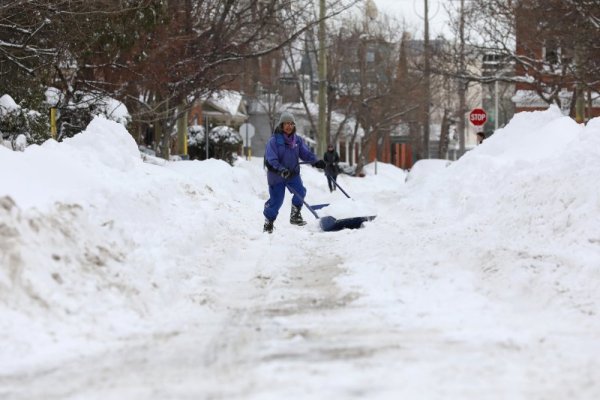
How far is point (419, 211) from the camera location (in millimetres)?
14664

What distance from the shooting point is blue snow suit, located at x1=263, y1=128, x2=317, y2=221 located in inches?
424

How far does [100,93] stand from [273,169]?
316 inches

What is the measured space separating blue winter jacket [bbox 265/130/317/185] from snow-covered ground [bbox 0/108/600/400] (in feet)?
3.60

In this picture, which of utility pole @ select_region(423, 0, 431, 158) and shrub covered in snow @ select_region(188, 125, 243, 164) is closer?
shrub covered in snow @ select_region(188, 125, 243, 164)

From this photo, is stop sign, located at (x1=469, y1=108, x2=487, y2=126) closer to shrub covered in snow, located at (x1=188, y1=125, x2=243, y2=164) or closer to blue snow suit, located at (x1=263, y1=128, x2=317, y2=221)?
shrub covered in snow, located at (x1=188, y1=125, x2=243, y2=164)

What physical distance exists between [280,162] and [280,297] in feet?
17.2

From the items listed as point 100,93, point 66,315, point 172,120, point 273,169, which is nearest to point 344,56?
point 172,120

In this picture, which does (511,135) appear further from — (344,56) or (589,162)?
(344,56)

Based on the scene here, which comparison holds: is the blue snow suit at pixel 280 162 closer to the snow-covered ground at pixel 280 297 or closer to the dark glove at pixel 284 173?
the dark glove at pixel 284 173

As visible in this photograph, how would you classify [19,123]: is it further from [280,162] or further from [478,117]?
[478,117]

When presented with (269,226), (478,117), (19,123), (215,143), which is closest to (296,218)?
(269,226)

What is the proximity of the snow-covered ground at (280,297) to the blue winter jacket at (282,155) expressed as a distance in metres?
1.10

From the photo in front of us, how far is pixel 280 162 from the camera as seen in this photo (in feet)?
36.5

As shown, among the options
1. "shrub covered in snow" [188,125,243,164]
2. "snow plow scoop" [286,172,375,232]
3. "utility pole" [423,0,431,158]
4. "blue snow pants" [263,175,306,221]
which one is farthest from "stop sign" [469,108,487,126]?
"blue snow pants" [263,175,306,221]
